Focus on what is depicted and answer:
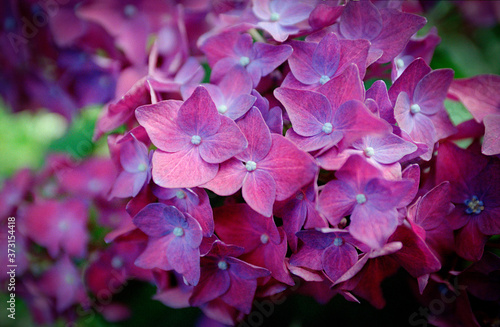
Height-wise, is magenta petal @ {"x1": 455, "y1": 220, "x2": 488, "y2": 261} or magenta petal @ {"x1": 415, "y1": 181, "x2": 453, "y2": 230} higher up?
magenta petal @ {"x1": 415, "y1": 181, "x2": 453, "y2": 230}

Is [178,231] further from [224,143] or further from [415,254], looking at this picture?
[415,254]

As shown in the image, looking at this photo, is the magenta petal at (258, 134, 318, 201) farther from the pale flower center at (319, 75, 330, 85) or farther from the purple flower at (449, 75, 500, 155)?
the purple flower at (449, 75, 500, 155)

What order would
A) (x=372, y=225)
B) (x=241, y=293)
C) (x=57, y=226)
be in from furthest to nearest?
(x=57, y=226) < (x=241, y=293) < (x=372, y=225)

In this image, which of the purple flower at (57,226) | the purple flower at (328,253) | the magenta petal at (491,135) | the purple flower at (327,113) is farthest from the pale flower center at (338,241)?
the purple flower at (57,226)

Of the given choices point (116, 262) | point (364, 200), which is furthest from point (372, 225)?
point (116, 262)

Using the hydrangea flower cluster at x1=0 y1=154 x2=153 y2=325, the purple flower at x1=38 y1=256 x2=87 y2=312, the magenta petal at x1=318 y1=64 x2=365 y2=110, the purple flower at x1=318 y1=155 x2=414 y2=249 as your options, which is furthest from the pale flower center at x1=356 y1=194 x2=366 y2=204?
the purple flower at x1=38 y1=256 x2=87 y2=312

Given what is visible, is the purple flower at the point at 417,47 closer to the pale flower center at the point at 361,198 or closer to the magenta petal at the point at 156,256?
the pale flower center at the point at 361,198

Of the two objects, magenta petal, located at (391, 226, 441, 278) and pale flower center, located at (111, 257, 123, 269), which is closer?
magenta petal, located at (391, 226, 441, 278)
